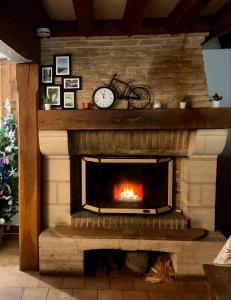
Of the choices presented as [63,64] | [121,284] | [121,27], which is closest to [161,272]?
[121,284]

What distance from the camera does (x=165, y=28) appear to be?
2762mm

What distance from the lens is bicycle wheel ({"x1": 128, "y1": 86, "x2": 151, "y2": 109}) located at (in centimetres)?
286

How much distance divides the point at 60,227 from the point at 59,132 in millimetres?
913

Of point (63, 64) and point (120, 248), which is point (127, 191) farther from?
point (63, 64)

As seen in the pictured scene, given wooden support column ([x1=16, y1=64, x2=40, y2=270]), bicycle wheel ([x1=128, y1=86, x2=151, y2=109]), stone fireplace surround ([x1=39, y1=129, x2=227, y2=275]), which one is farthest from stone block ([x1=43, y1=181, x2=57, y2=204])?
bicycle wheel ([x1=128, y1=86, x2=151, y2=109])

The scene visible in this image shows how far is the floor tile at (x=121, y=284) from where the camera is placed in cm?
255

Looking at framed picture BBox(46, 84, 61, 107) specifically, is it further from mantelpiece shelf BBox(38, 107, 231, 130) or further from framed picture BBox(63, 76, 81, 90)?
mantelpiece shelf BBox(38, 107, 231, 130)

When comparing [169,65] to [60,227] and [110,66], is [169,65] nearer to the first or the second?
[110,66]

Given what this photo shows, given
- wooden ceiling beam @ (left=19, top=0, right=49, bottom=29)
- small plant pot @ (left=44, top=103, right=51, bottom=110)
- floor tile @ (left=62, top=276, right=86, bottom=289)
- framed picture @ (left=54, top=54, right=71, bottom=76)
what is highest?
wooden ceiling beam @ (left=19, top=0, right=49, bottom=29)

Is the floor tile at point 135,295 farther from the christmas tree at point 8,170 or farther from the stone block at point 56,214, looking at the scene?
the christmas tree at point 8,170

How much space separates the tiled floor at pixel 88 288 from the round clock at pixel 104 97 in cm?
161

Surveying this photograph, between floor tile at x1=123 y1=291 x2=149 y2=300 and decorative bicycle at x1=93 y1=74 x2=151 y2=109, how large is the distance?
65.1 inches

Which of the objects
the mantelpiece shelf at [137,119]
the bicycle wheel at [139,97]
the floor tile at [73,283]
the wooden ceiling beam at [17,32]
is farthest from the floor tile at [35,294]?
the wooden ceiling beam at [17,32]

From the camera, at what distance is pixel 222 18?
2.55 metres
